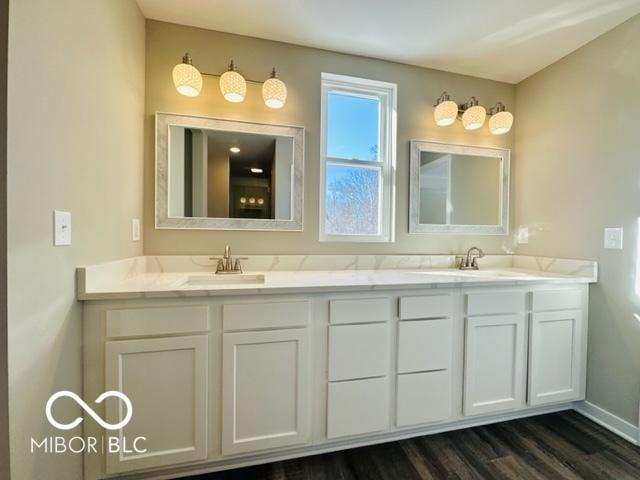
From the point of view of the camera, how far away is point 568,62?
2.02m

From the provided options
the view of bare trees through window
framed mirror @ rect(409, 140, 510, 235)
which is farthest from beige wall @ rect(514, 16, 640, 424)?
the view of bare trees through window

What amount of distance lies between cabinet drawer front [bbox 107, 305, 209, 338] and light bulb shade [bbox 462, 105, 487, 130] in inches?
86.1

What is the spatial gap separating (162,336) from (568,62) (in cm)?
298

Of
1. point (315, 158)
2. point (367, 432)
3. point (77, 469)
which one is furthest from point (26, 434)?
point (315, 158)

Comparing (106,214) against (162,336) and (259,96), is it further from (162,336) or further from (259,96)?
(259,96)

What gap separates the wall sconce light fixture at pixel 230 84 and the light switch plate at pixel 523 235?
2.06 m

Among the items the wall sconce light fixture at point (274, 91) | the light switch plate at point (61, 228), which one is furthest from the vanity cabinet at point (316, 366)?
the wall sconce light fixture at point (274, 91)

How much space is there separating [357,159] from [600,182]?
1511 mm

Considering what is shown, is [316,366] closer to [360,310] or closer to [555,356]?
[360,310]

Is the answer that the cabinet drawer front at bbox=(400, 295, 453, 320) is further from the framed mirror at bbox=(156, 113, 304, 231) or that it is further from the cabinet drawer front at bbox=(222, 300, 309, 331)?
the framed mirror at bbox=(156, 113, 304, 231)

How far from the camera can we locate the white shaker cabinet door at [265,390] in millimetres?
1353

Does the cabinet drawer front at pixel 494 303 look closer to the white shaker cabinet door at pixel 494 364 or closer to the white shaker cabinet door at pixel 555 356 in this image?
the white shaker cabinet door at pixel 494 364

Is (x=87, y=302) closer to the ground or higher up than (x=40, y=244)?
closer to the ground

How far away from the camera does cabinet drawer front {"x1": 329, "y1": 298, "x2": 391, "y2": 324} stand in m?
1.46
